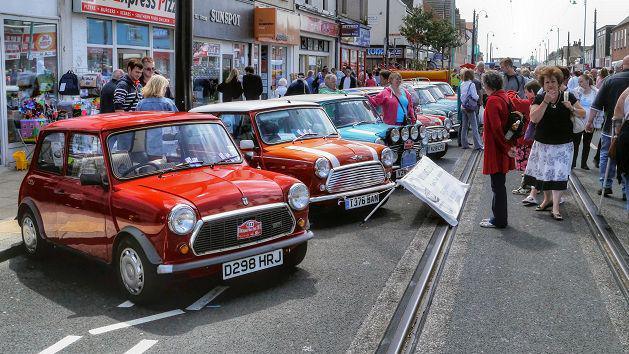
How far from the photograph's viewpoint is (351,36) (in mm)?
36438

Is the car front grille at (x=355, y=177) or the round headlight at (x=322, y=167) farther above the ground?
the round headlight at (x=322, y=167)

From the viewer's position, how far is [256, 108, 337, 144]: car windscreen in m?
9.06

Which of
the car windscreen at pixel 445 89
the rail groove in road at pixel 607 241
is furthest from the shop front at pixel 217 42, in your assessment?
A: the rail groove in road at pixel 607 241

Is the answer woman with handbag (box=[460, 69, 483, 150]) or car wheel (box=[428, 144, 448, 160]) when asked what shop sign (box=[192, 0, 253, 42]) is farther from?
car wheel (box=[428, 144, 448, 160])

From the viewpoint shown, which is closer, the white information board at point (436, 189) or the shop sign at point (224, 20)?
the white information board at point (436, 189)

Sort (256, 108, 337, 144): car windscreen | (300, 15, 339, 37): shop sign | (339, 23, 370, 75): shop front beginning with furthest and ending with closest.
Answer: (339, 23, 370, 75): shop front
(300, 15, 339, 37): shop sign
(256, 108, 337, 144): car windscreen

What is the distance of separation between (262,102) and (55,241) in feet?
12.2

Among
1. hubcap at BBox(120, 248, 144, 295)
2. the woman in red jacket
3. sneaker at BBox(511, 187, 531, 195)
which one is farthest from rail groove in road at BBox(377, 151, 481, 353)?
sneaker at BBox(511, 187, 531, 195)

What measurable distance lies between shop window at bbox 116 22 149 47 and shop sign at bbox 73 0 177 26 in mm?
302

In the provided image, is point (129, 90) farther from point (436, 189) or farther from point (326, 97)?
point (436, 189)

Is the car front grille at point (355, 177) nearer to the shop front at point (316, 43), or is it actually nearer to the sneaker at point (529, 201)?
the sneaker at point (529, 201)

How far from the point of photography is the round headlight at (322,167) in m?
8.44

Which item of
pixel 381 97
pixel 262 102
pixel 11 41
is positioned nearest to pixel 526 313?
pixel 262 102

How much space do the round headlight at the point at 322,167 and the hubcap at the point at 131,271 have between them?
3169mm
